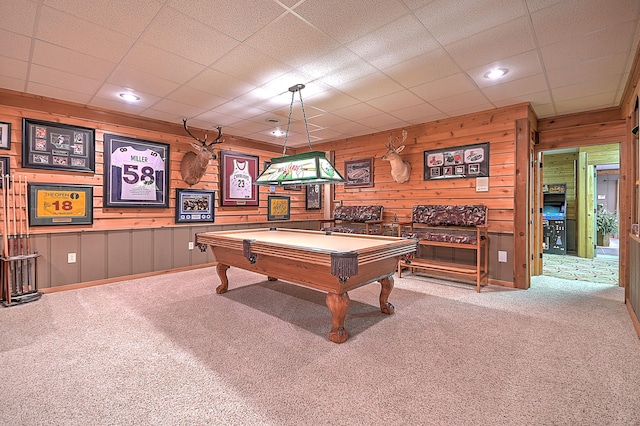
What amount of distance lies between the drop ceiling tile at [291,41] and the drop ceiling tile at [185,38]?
27 cm

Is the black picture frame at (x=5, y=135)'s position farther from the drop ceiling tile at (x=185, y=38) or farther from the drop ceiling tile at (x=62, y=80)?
the drop ceiling tile at (x=185, y=38)

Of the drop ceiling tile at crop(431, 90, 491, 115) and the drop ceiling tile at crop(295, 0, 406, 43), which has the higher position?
the drop ceiling tile at crop(431, 90, 491, 115)

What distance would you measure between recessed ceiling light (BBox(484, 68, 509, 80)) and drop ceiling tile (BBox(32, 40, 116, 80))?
3.85 metres

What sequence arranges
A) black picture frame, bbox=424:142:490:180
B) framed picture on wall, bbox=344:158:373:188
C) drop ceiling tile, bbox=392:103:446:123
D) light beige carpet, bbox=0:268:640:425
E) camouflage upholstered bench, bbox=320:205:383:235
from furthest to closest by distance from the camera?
framed picture on wall, bbox=344:158:373:188
camouflage upholstered bench, bbox=320:205:383:235
black picture frame, bbox=424:142:490:180
drop ceiling tile, bbox=392:103:446:123
light beige carpet, bbox=0:268:640:425

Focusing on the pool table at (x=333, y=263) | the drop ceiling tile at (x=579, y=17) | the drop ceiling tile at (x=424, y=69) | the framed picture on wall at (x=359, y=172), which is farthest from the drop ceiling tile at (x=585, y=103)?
the pool table at (x=333, y=263)

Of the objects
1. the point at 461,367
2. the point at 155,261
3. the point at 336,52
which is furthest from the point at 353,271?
the point at 155,261

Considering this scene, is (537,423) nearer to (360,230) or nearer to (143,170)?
(360,230)

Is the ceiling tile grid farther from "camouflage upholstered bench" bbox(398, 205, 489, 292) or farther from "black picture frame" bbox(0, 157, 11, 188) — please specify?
"camouflage upholstered bench" bbox(398, 205, 489, 292)

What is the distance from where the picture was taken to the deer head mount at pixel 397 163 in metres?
5.14

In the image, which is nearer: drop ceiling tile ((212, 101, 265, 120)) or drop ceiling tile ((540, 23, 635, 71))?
drop ceiling tile ((540, 23, 635, 71))

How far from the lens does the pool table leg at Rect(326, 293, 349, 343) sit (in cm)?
254

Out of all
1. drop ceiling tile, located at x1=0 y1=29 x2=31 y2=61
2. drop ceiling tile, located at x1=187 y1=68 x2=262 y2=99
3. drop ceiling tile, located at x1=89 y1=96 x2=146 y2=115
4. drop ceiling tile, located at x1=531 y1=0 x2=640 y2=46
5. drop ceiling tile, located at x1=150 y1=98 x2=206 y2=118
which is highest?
drop ceiling tile, located at x1=150 y1=98 x2=206 y2=118

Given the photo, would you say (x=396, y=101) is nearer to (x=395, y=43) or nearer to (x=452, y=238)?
(x=395, y=43)

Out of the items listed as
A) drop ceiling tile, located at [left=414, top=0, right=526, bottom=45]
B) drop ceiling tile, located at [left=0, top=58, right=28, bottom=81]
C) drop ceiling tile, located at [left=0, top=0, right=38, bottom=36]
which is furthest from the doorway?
drop ceiling tile, located at [left=0, top=58, right=28, bottom=81]
